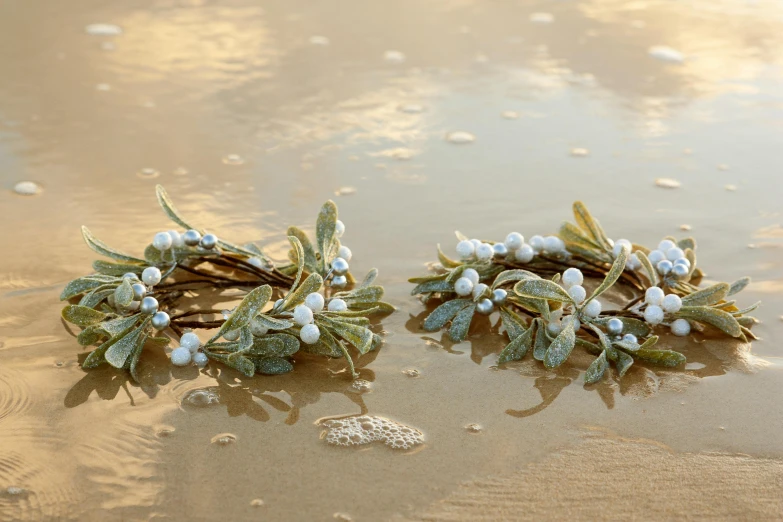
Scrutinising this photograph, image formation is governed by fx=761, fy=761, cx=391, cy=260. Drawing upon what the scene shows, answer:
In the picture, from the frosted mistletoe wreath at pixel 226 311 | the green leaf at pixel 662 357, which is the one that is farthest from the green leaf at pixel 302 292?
the green leaf at pixel 662 357

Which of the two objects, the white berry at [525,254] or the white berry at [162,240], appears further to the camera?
the white berry at [525,254]

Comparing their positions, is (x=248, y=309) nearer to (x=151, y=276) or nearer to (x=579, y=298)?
(x=151, y=276)

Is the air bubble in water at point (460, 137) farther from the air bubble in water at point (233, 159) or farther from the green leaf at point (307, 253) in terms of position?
the green leaf at point (307, 253)

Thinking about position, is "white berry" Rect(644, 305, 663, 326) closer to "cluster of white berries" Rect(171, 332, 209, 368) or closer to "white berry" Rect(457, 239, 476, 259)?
"white berry" Rect(457, 239, 476, 259)

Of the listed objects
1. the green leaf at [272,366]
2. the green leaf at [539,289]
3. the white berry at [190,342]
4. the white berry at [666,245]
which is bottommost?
the green leaf at [272,366]

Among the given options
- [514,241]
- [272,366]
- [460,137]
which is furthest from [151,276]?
[460,137]

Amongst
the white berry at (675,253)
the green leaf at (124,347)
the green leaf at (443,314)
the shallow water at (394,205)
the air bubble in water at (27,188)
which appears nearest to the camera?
the shallow water at (394,205)

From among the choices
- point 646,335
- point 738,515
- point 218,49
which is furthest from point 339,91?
point 738,515

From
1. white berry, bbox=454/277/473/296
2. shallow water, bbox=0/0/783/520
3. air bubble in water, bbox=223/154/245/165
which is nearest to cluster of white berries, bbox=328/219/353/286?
shallow water, bbox=0/0/783/520
